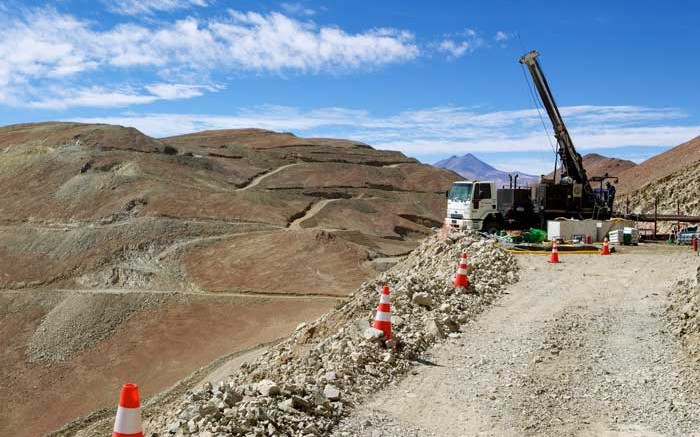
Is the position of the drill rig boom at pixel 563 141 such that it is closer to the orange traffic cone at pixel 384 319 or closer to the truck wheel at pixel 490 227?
the truck wheel at pixel 490 227

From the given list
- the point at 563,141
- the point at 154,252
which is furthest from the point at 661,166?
the point at 154,252

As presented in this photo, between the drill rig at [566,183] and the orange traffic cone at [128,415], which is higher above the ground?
the drill rig at [566,183]

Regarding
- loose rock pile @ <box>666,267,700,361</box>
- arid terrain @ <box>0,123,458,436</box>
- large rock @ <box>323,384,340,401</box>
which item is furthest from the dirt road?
arid terrain @ <box>0,123,458,436</box>

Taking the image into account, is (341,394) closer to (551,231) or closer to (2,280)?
(551,231)

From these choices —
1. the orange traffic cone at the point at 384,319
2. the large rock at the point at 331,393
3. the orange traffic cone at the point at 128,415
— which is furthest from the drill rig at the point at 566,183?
the orange traffic cone at the point at 128,415

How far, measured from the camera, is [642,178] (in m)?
58.6

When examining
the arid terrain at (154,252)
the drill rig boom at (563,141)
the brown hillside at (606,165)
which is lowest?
the arid terrain at (154,252)

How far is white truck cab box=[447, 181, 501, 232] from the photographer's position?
22.8m

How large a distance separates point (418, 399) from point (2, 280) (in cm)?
3940

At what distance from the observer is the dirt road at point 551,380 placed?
6.24 meters

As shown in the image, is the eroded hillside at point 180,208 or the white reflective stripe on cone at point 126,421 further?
the eroded hillside at point 180,208

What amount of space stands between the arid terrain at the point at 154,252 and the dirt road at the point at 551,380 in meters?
17.9

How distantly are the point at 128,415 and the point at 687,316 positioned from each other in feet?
26.3

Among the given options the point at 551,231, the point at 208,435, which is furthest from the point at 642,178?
the point at 208,435
